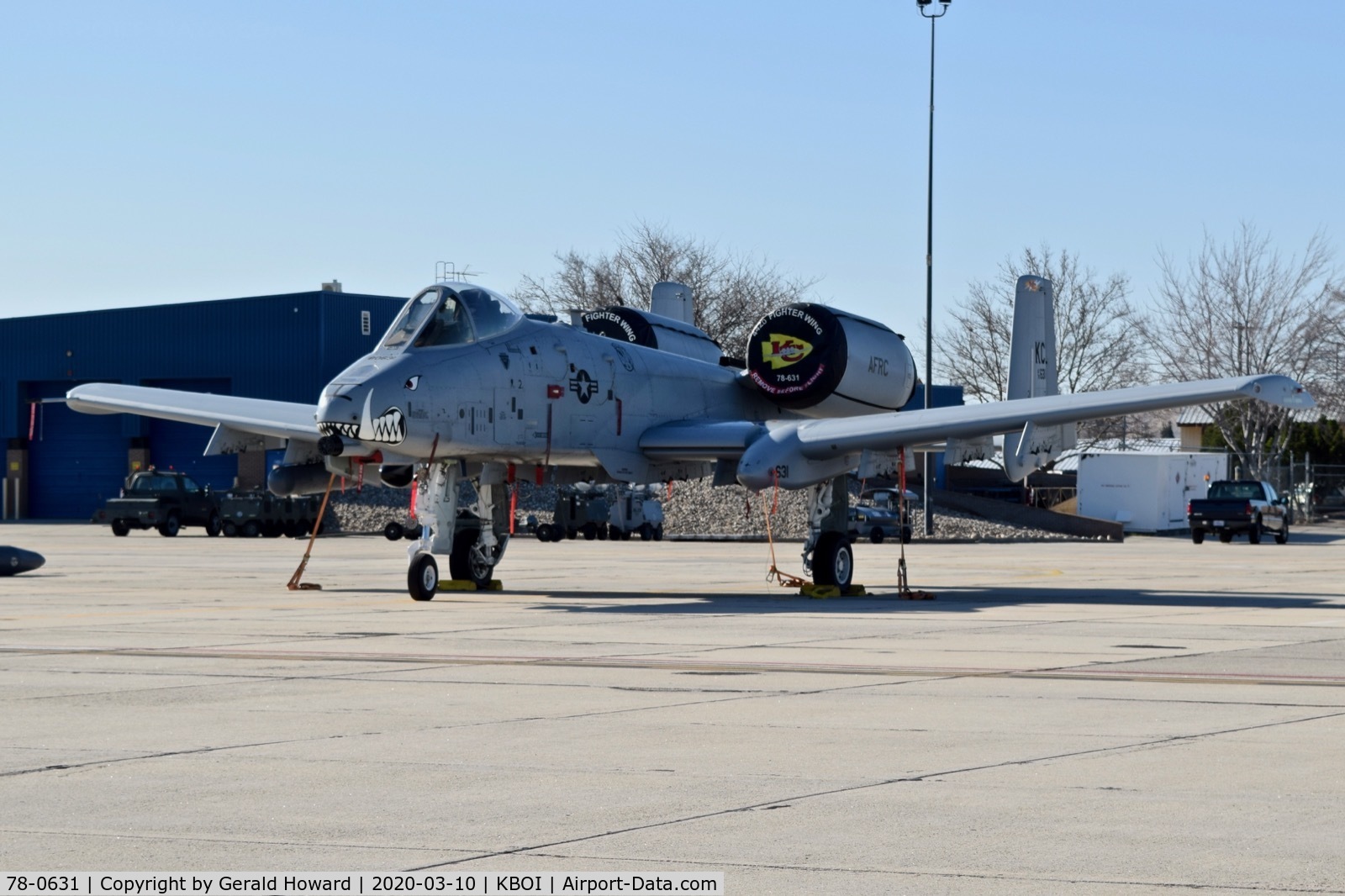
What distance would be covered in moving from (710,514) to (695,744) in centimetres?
4939

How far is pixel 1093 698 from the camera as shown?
1151cm

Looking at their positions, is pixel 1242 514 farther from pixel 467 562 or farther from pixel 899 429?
pixel 467 562

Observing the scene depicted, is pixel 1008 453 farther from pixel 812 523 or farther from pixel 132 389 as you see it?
pixel 132 389

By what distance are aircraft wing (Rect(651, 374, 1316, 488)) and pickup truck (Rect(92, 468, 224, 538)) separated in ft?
114

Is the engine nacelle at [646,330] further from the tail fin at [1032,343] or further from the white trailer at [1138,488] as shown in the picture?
the white trailer at [1138,488]

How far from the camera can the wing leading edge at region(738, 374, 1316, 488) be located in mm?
21859

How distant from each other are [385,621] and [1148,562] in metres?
22.4

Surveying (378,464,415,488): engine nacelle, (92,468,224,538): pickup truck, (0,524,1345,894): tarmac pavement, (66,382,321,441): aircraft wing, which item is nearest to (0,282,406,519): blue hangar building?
(92,468,224,538): pickup truck

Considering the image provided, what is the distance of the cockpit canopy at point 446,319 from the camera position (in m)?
21.6

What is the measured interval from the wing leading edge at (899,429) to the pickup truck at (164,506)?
36.0 meters

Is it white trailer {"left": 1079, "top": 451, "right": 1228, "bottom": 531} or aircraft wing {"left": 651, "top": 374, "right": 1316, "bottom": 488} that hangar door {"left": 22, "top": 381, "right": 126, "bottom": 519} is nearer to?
white trailer {"left": 1079, "top": 451, "right": 1228, "bottom": 531}

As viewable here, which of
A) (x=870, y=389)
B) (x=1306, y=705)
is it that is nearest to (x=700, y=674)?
(x=1306, y=705)
